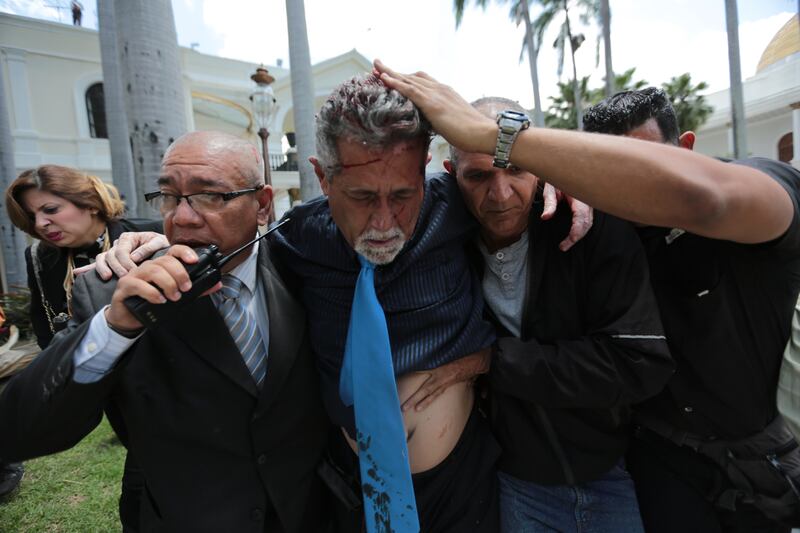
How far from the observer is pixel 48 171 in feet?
10.5

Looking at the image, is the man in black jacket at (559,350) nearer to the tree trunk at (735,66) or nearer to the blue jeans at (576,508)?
the blue jeans at (576,508)

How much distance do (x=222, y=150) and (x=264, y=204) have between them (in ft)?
1.01

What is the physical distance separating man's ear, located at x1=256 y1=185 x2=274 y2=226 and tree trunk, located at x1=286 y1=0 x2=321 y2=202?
6.45 m

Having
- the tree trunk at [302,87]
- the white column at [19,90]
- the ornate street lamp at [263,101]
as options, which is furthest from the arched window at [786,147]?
the white column at [19,90]

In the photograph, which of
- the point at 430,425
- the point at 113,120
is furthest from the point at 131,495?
the point at 113,120

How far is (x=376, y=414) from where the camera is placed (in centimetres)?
157

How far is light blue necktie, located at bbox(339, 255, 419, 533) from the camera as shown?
155 centimetres

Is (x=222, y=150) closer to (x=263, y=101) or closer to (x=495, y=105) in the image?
(x=495, y=105)

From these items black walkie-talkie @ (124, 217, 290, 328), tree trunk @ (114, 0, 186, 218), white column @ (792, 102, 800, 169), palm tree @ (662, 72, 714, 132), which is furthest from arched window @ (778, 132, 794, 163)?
black walkie-talkie @ (124, 217, 290, 328)

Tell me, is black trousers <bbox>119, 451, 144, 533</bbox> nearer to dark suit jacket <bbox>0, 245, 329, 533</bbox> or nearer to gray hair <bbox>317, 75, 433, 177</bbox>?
dark suit jacket <bbox>0, 245, 329, 533</bbox>

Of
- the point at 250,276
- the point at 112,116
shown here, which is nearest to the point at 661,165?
the point at 250,276

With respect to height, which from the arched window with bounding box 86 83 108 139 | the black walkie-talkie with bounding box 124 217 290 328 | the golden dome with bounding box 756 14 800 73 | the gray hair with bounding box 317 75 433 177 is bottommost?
the black walkie-talkie with bounding box 124 217 290 328

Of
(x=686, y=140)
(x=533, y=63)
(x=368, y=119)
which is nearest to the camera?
(x=368, y=119)

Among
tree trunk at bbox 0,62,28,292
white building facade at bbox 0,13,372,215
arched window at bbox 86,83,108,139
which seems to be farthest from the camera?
arched window at bbox 86,83,108,139
